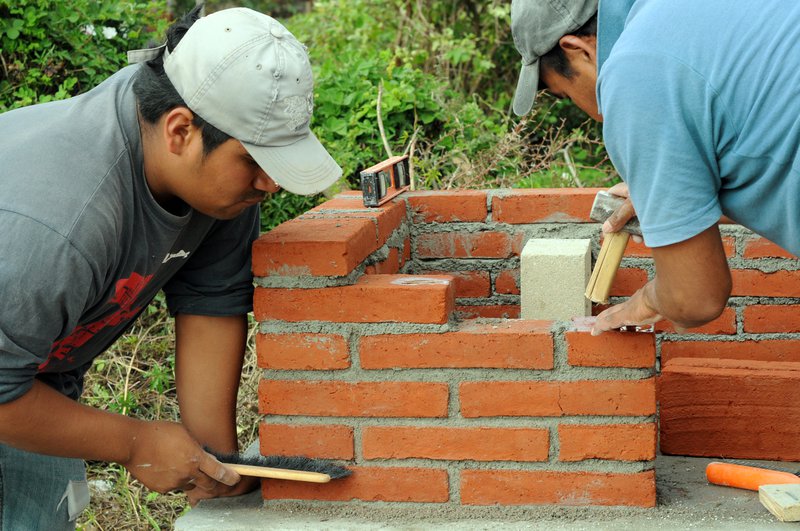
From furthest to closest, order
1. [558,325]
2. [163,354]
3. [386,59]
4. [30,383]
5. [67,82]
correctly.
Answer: [386,59] < [67,82] < [163,354] < [558,325] < [30,383]

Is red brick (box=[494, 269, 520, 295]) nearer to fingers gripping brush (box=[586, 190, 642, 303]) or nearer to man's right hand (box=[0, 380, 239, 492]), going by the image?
fingers gripping brush (box=[586, 190, 642, 303])

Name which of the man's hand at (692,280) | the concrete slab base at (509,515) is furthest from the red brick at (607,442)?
the man's hand at (692,280)

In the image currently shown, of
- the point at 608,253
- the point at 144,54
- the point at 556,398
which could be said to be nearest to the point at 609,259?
the point at 608,253

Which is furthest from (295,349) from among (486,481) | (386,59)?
(386,59)

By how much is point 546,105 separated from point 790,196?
202 inches

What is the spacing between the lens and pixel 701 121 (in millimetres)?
1798

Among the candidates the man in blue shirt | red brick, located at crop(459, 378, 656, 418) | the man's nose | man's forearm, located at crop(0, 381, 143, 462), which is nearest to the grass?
man's forearm, located at crop(0, 381, 143, 462)

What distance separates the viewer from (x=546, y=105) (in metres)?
6.87

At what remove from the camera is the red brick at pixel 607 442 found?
227 centimetres

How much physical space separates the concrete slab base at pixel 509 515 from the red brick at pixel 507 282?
36.7 inches

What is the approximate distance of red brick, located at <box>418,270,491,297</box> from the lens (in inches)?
129

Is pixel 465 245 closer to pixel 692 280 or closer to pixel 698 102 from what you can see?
pixel 692 280

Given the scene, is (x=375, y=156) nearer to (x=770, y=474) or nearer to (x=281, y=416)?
(x=281, y=416)

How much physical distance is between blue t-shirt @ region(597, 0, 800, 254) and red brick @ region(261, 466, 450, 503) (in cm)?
93
